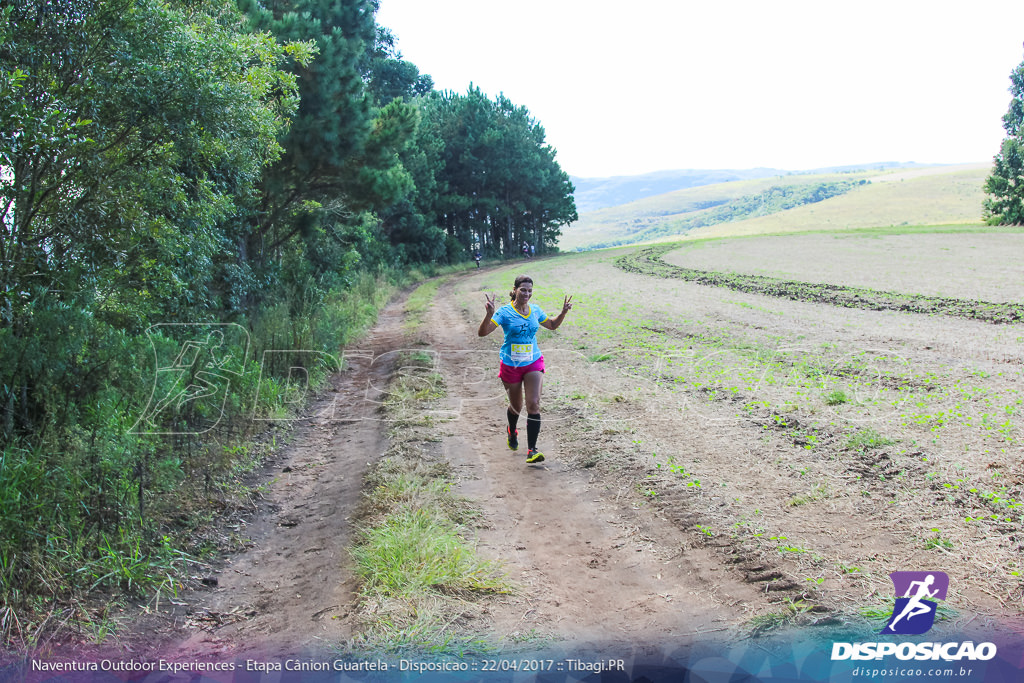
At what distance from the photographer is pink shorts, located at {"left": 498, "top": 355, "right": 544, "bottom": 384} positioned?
295 inches

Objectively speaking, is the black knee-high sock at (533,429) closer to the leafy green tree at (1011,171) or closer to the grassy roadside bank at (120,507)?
the grassy roadside bank at (120,507)

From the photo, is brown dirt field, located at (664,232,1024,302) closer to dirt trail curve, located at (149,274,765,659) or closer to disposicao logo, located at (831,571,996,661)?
dirt trail curve, located at (149,274,765,659)

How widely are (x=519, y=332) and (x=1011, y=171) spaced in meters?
58.8

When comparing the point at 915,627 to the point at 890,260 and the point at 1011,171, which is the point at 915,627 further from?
the point at 1011,171

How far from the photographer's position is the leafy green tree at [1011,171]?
50.0m

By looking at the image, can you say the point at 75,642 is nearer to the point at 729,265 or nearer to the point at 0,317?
the point at 0,317

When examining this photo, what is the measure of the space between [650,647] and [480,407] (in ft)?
20.2

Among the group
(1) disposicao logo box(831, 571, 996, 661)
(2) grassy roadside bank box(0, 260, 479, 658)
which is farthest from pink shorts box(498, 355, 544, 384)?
(1) disposicao logo box(831, 571, 996, 661)

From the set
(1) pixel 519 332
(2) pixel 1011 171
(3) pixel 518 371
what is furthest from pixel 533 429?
(2) pixel 1011 171

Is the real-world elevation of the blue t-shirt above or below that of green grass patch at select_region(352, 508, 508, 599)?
A: above

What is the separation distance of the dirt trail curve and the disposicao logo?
687 mm

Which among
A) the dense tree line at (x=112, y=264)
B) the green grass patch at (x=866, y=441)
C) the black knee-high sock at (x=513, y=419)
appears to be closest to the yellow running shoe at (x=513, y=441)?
the black knee-high sock at (x=513, y=419)

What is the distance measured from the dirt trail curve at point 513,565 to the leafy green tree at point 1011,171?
5682 centimetres

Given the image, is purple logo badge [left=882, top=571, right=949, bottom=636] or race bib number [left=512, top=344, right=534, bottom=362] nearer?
purple logo badge [left=882, top=571, right=949, bottom=636]
